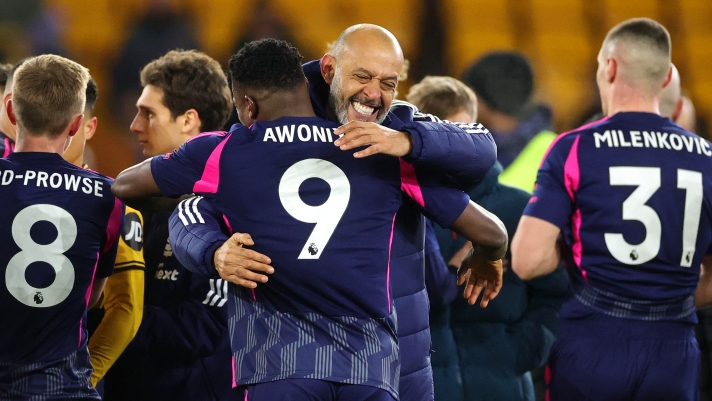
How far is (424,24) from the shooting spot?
8.73m

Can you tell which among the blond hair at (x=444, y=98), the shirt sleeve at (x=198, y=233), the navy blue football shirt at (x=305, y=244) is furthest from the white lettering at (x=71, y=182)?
the blond hair at (x=444, y=98)

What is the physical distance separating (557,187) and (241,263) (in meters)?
1.46

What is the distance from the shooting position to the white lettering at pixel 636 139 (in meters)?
3.25

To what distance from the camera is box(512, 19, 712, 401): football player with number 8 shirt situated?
126 inches

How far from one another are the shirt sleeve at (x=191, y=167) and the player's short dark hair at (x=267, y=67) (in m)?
0.19

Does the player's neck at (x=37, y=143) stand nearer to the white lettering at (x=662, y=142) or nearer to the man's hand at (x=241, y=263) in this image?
the man's hand at (x=241, y=263)

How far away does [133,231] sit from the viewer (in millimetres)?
3170

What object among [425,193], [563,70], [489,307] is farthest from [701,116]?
[425,193]

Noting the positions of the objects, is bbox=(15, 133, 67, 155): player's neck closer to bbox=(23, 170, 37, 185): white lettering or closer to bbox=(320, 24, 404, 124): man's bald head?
bbox=(23, 170, 37, 185): white lettering

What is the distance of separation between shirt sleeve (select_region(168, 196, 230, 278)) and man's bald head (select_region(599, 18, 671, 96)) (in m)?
1.80

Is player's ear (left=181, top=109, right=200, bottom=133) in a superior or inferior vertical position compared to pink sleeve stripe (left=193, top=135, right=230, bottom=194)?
superior

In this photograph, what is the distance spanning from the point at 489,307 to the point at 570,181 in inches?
27.5

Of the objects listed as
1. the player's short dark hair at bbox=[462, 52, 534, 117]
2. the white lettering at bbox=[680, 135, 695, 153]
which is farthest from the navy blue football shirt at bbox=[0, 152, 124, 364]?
the player's short dark hair at bbox=[462, 52, 534, 117]

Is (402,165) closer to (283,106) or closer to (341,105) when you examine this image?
(341,105)
